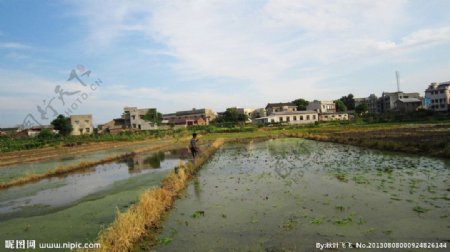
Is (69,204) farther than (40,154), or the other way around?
(40,154)

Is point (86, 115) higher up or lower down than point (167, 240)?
higher up

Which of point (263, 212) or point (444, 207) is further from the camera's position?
point (263, 212)

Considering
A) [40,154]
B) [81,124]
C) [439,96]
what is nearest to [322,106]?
[439,96]

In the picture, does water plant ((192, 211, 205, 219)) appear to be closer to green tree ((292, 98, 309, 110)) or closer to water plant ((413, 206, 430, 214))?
water plant ((413, 206, 430, 214))

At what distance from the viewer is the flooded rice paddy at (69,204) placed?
829 cm

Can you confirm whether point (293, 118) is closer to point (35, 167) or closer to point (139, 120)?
point (139, 120)

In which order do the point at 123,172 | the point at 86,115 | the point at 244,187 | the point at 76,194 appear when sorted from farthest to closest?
the point at 86,115 → the point at 123,172 → the point at 76,194 → the point at 244,187

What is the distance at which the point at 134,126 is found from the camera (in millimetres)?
81875

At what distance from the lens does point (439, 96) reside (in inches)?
2876

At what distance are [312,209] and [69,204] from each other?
8182mm

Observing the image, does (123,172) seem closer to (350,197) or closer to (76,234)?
(76,234)

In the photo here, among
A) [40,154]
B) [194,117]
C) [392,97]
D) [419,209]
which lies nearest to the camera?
[419,209]

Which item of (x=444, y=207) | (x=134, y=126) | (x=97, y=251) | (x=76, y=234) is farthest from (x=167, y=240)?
(x=134, y=126)

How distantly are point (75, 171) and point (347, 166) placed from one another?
15766 millimetres
